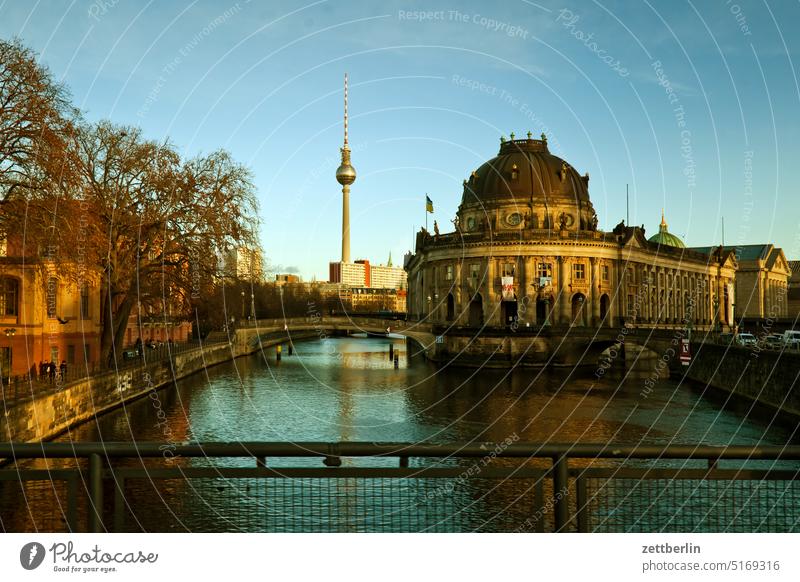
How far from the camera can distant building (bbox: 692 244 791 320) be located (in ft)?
523

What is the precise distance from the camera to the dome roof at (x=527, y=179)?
102m

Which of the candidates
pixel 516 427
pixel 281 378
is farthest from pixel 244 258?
pixel 516 427

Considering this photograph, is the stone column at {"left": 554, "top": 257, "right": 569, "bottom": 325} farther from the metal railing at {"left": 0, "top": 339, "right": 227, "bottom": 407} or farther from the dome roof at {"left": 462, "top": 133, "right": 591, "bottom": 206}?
the metal railing at {"left": 0, "top": 339, "right": 227, "bottom": 407}

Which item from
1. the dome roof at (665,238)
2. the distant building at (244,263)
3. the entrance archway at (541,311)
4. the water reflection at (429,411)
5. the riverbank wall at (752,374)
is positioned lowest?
the water reflection at (429,411)

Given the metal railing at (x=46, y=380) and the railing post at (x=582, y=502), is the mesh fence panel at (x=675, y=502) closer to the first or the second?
the railing post at (x=582, y=502)

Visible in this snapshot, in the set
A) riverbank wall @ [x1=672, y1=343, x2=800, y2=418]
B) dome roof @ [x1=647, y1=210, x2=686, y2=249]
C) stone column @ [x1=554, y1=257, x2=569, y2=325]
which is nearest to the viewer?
riverbank wall @ [x1=672, y1=343, x2=800, y2=418]

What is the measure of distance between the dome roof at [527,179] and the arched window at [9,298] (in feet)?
226

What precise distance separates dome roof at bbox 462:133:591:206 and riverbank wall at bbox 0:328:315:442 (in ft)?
160

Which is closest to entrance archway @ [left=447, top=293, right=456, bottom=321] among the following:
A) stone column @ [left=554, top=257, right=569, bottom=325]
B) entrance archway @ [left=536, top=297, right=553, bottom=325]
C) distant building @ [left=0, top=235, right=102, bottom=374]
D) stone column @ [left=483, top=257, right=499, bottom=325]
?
stone column @ [left=483, top=257, right=499, bottom=325]

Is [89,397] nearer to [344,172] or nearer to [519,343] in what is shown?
[519,343]

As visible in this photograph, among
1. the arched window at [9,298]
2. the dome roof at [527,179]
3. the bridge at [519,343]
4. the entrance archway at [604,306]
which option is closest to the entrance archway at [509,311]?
the bridge at [519,343]

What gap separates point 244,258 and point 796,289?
16976cm
